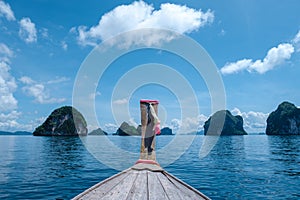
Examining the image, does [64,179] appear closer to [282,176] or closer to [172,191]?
[172,191]

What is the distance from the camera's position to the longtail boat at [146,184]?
5.29 m

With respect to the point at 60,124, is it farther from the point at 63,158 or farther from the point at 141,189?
the point at 141,189

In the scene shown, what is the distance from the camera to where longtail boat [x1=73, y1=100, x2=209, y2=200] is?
208 inches

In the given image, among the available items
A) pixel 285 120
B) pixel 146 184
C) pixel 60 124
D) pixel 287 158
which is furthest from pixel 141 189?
pixel 285 120

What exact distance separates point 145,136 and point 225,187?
8.19 meters

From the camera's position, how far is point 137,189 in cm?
567

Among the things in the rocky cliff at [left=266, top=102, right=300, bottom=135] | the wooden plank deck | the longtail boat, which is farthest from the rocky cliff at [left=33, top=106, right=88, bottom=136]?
the wooden plank deck

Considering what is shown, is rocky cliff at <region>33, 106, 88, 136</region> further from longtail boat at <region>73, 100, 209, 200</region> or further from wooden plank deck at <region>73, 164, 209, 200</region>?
wooden plank deck at <region>73, 164, 209, 200</region>

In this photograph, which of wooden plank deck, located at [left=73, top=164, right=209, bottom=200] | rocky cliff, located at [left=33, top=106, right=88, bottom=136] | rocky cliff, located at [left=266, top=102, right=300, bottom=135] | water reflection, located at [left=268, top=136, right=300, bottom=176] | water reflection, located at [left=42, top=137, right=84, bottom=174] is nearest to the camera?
wooden plank deck, located at [left=73, top=164, right=209, bottom=200]

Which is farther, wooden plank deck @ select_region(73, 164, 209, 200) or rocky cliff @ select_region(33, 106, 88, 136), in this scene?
rocky cliff @ select_region(33, 106, 88, 136)

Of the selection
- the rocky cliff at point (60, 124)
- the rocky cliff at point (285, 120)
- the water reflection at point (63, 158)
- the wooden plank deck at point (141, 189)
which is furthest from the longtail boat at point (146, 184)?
the rocky cliff at point (285, 120)

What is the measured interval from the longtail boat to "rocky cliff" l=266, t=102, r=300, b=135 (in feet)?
642

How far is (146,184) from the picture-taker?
6.10 metres

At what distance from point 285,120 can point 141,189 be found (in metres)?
200
